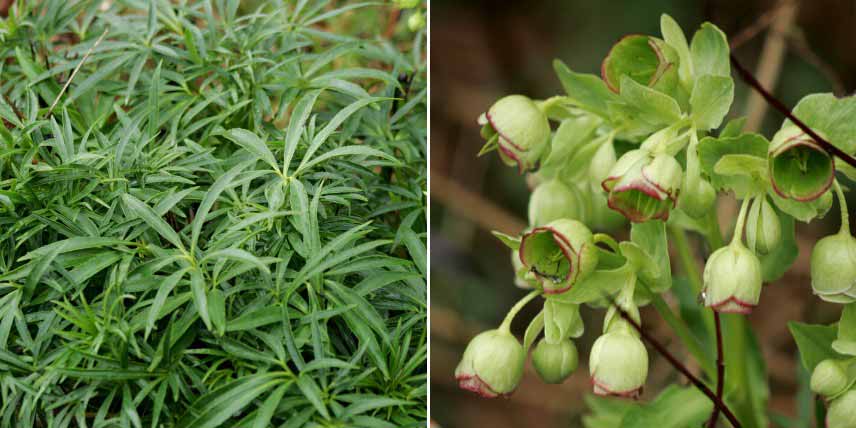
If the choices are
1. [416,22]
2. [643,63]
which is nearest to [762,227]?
[643,63]

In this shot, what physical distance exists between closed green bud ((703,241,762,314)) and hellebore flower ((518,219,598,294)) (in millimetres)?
88

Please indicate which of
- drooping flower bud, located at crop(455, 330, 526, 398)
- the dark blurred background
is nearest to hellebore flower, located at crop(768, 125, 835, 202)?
drooping flower bud, located at crop(455, 330, 526, 398)

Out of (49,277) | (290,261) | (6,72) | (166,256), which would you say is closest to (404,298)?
(290,261)

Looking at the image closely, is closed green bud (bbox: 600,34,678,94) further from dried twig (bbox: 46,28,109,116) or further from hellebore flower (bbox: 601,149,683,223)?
dried twig (bbox: 46,28,109,116)

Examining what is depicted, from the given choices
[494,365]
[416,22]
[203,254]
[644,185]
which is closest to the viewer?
[644,185]

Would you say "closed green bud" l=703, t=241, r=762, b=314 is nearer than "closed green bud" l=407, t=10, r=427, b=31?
Yes

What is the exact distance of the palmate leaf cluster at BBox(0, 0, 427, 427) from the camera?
2.59ft

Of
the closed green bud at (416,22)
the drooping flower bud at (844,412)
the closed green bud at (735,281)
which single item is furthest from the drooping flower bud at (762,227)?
the closed green bud at (416,22)

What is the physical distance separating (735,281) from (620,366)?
100 millimetres

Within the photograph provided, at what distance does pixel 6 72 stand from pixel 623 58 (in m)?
0.78

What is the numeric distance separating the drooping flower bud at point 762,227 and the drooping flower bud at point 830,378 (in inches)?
4.1

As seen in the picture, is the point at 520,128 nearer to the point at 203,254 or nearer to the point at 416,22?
the point at 203,254

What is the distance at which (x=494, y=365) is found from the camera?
2.39ft

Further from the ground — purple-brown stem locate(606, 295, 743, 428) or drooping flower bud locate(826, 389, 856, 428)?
purple-brown stem locate(606, 295, 743, 428)
